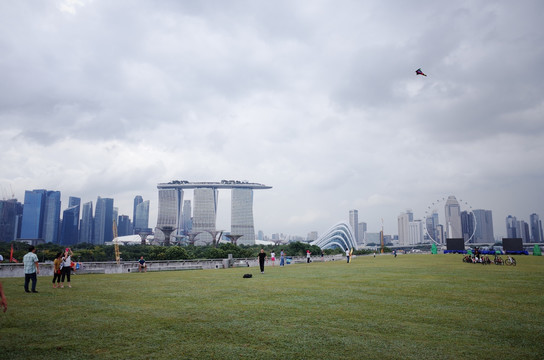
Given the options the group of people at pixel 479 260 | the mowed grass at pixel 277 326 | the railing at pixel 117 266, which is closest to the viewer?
the mowed grass at pixel 277 326

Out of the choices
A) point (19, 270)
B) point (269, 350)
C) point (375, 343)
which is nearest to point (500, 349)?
point (375, 343)

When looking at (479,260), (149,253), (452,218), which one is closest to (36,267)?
(479,260)

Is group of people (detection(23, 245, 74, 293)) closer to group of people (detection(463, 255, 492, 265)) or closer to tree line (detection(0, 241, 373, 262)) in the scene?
group of people (detection(463, 255, 492, 265))

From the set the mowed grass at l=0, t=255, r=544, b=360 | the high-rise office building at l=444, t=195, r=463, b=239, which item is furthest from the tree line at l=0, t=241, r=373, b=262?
the high-rise office building at l=444, t=195, r=463, b=239

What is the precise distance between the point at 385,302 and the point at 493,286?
6.77 meters

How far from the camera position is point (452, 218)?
164750mm

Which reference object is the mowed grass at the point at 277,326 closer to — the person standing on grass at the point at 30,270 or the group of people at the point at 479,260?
the person standing on grass at the point at 30,270

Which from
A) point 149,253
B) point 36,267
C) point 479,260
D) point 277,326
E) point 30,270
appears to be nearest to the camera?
point 277,326

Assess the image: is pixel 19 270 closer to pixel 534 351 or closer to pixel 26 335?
pixel 26 335

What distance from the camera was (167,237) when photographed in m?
123

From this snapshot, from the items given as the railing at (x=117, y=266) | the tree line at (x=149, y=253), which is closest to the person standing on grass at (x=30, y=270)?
the railing at (x=117, y=266)

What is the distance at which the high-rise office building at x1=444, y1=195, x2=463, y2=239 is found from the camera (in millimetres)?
147337

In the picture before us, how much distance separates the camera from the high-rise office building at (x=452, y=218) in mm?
147337

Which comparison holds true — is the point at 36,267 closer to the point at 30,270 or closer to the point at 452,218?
the point at 30,270
